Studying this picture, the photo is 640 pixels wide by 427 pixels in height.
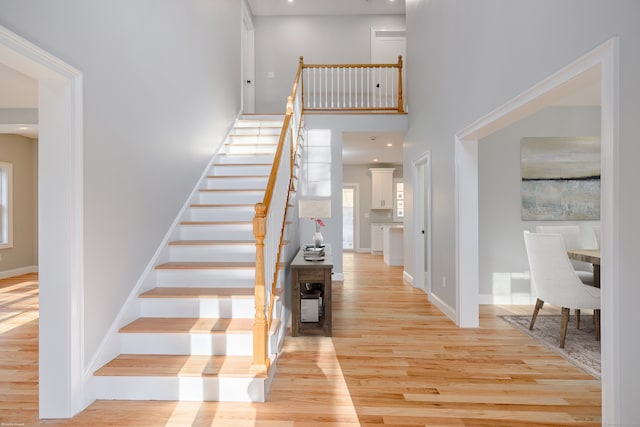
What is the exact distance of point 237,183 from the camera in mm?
4551

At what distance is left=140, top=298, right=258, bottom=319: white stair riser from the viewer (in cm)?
282

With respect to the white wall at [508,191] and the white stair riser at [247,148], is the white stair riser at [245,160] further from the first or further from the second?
the white wall at [508,191]

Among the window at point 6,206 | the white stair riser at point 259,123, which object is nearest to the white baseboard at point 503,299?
the white stair riser at point 259,123

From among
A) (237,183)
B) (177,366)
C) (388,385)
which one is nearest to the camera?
(177,366)

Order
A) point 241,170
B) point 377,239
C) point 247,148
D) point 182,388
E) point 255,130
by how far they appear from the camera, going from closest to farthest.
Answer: point 182,388 < point 241,170 < point 247,148 < point 255,130 < point 377,239

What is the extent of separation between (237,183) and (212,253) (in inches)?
53.7

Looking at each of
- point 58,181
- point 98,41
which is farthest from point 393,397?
point 98,41

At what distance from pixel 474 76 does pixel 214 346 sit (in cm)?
324

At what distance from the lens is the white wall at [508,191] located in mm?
4660

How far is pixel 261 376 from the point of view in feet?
7.43

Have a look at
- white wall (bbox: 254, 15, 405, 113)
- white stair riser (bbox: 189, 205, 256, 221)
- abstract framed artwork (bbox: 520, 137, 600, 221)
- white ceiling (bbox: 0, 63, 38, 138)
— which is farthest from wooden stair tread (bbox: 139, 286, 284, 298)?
white wall (bbox: 254, 15, 405, 113)

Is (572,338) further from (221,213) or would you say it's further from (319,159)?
(319,159)

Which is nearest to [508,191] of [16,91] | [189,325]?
[189,325]
